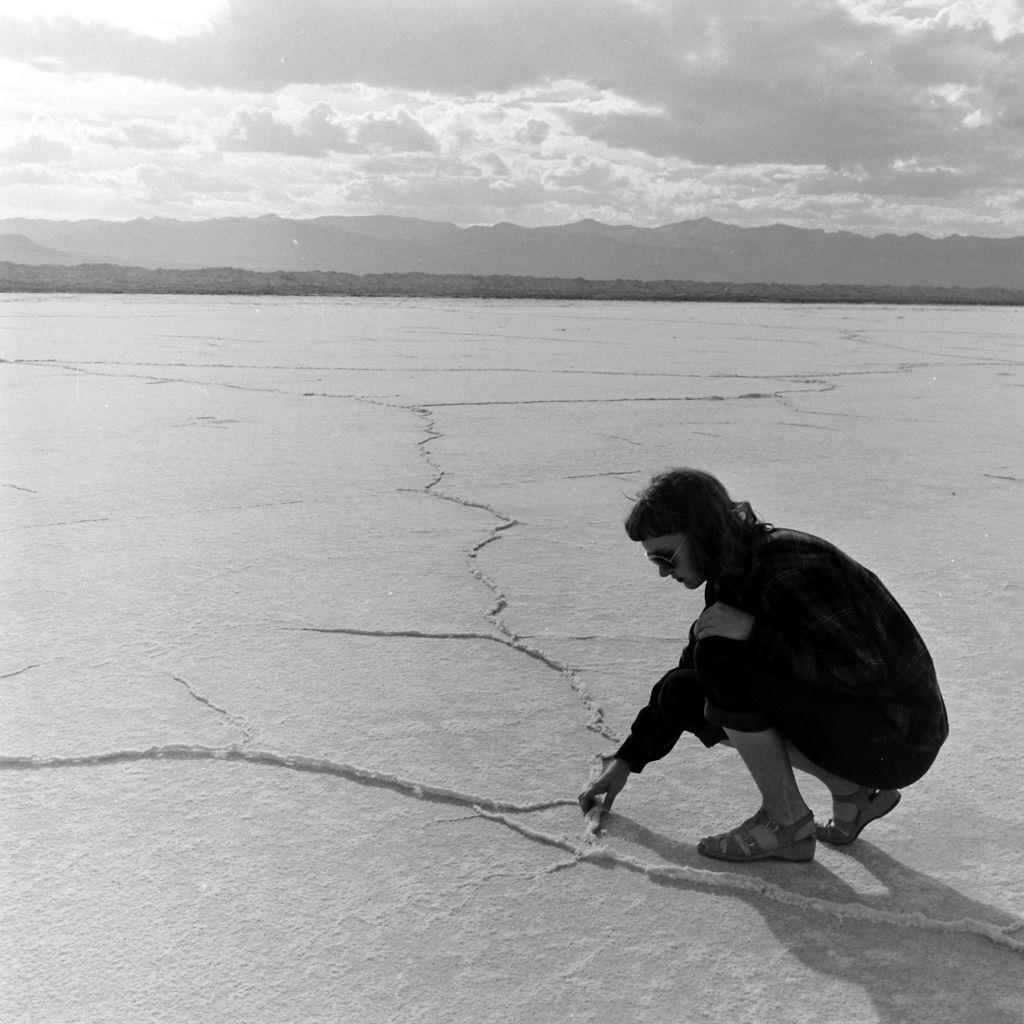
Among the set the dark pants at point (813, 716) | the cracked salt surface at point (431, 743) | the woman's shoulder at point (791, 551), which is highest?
the woman's shoulder at point (791, 551)

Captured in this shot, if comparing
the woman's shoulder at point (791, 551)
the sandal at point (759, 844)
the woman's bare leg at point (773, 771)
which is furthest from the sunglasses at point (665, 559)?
the sandal at point (759, 844)

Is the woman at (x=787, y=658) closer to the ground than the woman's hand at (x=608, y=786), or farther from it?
farther from it

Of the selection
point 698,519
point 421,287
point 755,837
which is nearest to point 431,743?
point 755,837

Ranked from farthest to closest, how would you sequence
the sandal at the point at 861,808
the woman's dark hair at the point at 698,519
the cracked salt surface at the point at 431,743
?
the sandal at the point at 861,808 → the woman's dark hair at the point at 698,519 → the cracked salt surface at the point at 431,743

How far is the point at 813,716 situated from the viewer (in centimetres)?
202

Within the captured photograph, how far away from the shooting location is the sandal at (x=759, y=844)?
2.04 metres

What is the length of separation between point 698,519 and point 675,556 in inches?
3.4

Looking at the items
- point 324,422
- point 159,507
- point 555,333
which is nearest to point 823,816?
point 159,507

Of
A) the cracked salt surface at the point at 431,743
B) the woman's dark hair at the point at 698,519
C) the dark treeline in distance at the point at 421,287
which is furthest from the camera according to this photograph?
the dark treeline in distance at the point at 421,287

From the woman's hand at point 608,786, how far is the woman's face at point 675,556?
353 mm

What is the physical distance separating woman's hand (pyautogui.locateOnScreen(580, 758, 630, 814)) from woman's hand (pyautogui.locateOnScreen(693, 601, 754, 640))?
0.97ft

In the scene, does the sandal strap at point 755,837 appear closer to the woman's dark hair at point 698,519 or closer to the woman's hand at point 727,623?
the woman's hand at point 727,623

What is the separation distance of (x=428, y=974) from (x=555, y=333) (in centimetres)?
1160

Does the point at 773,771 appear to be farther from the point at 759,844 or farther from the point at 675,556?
the point at 675,556
